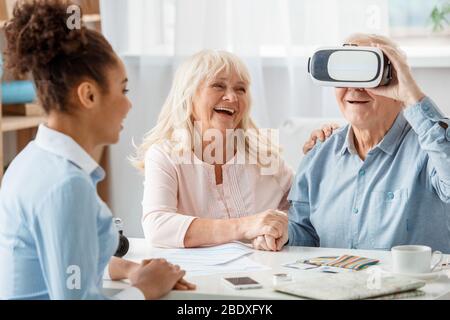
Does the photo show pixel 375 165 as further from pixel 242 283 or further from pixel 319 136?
pixel 242 283

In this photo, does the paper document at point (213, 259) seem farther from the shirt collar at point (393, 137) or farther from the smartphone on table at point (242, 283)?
the shirt collar at point (393, 137)

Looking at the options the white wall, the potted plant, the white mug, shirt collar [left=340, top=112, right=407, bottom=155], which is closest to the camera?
the white mug

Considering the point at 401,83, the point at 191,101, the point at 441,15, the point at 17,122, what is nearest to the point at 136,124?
the point at 17,122

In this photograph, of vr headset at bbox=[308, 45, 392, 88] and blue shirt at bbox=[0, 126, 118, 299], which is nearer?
blue shirt at bbox=[0, 126, 118, 299]

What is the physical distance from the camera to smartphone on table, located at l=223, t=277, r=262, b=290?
1497 millimetres

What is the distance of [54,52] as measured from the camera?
1.34 m

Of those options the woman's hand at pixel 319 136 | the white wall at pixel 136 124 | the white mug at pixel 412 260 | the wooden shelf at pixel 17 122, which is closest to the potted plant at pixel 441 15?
the white wall at pixel 136 124

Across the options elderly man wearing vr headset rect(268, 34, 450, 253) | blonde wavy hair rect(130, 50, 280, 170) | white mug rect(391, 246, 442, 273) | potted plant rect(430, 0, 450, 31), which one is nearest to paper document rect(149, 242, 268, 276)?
elderly man wearing vr headset rect(268, 34, 450, 253)

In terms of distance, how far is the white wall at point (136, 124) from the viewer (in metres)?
3.60

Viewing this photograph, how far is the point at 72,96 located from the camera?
1.35 m

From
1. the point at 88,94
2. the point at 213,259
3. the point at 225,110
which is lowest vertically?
the point at 213,259

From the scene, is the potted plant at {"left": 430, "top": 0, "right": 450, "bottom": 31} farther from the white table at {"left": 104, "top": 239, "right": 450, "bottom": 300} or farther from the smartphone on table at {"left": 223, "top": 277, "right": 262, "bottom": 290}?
the smartphone on table at {"left": 223, "top": 277, "right": 262, "bottom": 290}

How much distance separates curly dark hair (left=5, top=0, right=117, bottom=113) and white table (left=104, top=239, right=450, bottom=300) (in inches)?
15.7

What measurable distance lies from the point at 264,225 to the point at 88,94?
2.11 feet
